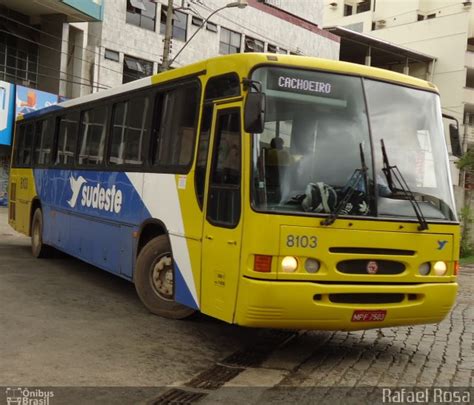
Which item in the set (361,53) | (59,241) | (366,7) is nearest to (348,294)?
(59,241)

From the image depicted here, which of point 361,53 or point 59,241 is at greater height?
point 361,53

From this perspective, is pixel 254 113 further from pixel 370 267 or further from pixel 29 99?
pixel 29 99

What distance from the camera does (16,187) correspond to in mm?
13477

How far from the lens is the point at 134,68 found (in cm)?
3097

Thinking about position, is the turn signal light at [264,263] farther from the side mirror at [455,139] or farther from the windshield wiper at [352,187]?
the side mirror at [455,139]

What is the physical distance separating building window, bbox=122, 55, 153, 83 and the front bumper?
2675 centimetres

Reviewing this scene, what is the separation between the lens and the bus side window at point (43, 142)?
37.2 ft

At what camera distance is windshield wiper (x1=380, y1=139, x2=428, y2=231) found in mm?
5609

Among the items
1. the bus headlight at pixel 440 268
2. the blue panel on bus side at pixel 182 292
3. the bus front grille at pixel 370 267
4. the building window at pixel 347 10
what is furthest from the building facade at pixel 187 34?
the bus front grille at pixel 370 267

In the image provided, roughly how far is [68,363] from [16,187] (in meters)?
9.20

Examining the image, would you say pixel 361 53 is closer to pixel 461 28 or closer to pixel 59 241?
pixel 461 28

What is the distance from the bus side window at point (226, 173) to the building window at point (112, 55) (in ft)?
82.6

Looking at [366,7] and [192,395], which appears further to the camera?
[366,7]

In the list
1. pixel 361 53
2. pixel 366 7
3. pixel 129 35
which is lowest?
pixel 129 35
